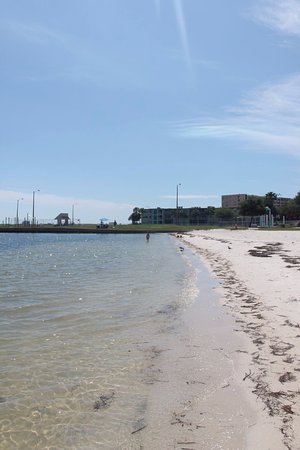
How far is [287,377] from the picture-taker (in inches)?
267

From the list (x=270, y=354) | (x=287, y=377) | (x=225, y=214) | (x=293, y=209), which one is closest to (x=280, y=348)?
(x=270, y=354)

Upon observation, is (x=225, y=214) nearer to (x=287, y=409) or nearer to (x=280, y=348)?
(x=280, y=348)

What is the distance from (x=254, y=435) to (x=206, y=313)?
25.2ft

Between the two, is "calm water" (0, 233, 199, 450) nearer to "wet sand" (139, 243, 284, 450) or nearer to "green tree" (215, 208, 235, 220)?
"wet sand" (139, 243, 284, 450)

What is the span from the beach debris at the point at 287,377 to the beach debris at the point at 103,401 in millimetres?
2574

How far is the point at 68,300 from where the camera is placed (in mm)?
15609

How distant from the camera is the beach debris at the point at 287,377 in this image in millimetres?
6666

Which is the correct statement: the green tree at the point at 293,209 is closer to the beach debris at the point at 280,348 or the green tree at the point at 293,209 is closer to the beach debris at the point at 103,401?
the beach debris at the point at 280,348

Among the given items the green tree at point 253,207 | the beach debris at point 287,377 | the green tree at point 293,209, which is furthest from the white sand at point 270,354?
the green tree at point 253,207

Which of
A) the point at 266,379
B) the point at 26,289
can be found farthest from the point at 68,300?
the point at 266,379

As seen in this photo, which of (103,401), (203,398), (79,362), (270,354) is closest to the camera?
(203,398)

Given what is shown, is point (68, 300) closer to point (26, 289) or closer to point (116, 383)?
point (26, 289)

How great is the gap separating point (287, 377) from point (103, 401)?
2830 mm

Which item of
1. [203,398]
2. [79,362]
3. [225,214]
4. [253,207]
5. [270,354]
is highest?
[253,207]
